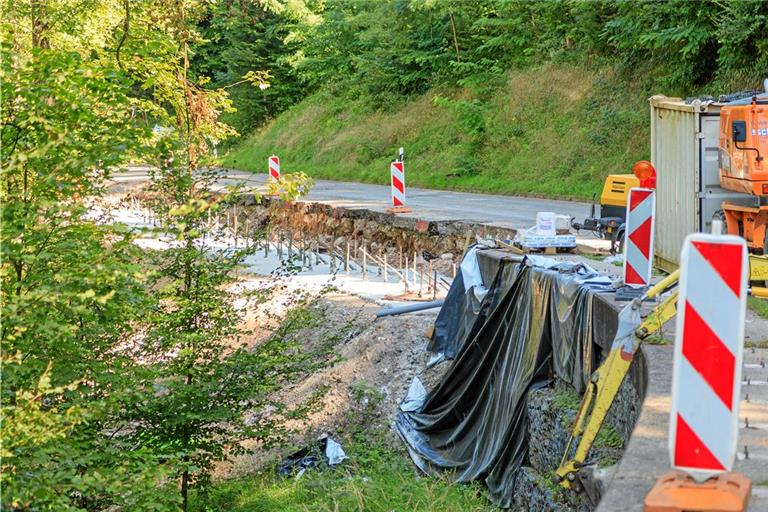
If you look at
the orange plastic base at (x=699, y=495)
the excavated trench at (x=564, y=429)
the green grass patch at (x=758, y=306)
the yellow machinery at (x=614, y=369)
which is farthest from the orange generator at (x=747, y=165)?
the orange plastic base at (x=699, y=495)

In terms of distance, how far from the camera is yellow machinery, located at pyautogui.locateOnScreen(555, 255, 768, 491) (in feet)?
22.0

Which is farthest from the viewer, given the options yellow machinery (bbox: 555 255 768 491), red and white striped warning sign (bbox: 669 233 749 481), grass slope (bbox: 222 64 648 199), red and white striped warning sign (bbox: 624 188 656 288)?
grass slope (bbox: 222 64 648 199)

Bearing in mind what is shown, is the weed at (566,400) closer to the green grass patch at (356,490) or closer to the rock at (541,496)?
the rock at (541,496)

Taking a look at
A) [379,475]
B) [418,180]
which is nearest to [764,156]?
[379,475]

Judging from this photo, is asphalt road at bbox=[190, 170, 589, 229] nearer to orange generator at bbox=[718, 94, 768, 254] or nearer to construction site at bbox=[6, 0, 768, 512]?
construction site at bbox=[6, 0, 768, 512]

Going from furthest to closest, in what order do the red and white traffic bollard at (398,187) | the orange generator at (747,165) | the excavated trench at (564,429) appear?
the red and white traffic bollard at (398,187) → the orange generator at (747,165) → the excavated trench at (564,429)

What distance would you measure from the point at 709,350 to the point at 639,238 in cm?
465

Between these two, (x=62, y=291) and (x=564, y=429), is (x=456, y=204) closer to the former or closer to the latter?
(x=564, y=429)

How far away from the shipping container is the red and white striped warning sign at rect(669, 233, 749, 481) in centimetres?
811

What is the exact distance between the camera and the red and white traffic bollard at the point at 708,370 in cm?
442

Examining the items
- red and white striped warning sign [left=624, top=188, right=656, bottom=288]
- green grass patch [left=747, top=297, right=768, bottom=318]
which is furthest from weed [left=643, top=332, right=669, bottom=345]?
green grass patch [left=747, top=297, right=768, bottom=318]

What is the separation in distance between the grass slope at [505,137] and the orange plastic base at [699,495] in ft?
65.7

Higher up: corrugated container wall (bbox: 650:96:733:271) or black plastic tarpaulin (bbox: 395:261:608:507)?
corrugated container wall (bbox: 650:96:733:271)

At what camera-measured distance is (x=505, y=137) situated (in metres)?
30.6
